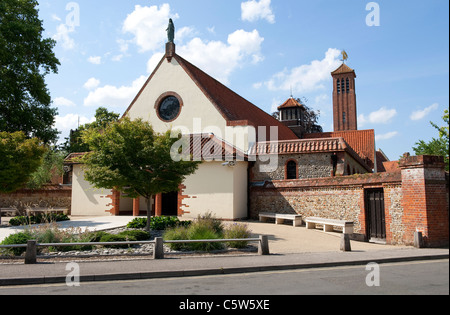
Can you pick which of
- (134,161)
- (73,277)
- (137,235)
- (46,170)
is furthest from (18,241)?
(46,170)

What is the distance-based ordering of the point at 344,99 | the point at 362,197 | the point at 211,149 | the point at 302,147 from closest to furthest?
the point at 362,197 < the point at 211,149 < the point at 302,147 < the point at 344,99

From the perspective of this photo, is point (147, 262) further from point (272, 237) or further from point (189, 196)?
point (189, 196)

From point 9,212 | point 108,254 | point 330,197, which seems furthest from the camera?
point 9,212

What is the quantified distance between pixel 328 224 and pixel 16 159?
54.3 ft

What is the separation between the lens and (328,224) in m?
17.0

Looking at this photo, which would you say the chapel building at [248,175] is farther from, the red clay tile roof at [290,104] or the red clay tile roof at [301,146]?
the red clay tile roof at [290,104]

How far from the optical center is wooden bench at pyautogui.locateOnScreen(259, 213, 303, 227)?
62.0ft

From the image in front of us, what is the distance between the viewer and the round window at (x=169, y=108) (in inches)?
1011

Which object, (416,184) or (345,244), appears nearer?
(345,244)

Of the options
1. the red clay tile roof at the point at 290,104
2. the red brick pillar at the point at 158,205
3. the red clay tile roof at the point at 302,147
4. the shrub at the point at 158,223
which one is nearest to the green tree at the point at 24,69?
the red brick pillar at the point at 158,205

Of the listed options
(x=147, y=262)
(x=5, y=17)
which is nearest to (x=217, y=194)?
(x=147, y=262)

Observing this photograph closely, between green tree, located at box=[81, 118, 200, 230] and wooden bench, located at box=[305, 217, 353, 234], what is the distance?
705 centimetres

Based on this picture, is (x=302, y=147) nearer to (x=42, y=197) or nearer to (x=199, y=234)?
(x=199, y=234)

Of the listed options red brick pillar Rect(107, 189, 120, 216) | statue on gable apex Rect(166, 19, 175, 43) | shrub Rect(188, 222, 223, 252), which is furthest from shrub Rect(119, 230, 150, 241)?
statue on gable apex Rect(166, 19, 175, 43)
